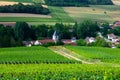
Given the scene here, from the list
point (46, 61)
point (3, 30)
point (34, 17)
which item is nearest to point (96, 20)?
point (34, 17)

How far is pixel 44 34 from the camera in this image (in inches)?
3659

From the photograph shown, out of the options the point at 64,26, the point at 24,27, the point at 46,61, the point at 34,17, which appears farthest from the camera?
the point at 34,17

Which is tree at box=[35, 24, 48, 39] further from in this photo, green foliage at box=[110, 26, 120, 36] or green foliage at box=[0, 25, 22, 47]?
green foliage at box=[110, 26, 120, 36]

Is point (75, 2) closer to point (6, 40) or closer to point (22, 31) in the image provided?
point (22, 31)

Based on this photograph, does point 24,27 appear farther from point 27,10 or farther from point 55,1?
point 55,1

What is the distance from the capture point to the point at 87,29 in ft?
320

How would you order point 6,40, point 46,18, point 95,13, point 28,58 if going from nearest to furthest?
point 28,58, point 6,40, point 46,18, point 95,13

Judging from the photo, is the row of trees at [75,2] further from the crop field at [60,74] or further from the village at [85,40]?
the crop field at [60,74]

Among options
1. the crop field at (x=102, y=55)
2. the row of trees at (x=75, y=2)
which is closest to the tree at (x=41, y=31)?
the crop field at (x=102, y=55)

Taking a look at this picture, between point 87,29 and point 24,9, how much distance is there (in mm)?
18142

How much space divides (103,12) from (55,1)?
15.2m

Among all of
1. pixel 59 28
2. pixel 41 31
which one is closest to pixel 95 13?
pixel 59 28

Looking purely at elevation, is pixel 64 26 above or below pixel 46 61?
below

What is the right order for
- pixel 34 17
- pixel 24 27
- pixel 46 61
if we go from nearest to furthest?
pixel 46 61 → pixel 24 27 → pixel 34 17
